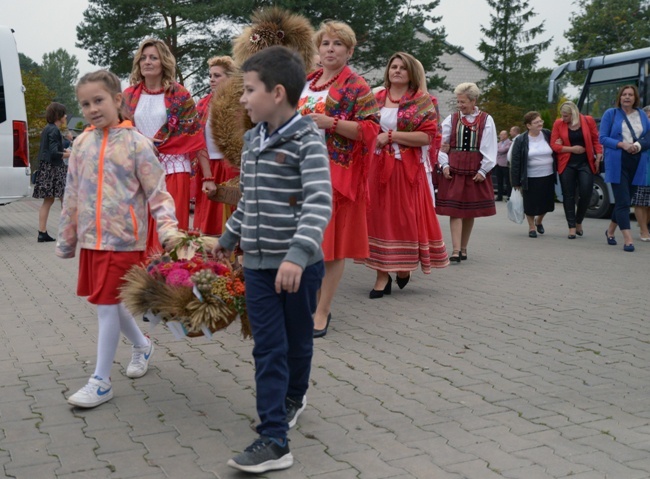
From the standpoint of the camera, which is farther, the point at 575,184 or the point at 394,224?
the point at 575,184

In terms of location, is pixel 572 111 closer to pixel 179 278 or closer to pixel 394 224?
pixel 394 224

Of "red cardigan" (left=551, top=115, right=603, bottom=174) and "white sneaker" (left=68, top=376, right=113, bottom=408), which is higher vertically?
"red cardigan" (left=551, top=115, right=603, bottom=174)

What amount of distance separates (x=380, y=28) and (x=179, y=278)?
33854 mm

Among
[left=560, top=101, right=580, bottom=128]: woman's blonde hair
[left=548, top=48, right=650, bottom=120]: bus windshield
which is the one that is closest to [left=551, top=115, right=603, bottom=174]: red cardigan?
[left=560, top=101, right=580, bottom=128]: woman's blonde hair

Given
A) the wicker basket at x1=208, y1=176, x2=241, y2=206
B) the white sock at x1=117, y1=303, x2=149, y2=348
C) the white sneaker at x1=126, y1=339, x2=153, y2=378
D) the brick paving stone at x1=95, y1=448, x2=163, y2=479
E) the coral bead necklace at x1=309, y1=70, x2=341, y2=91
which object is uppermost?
the coral bead necklace at x1=309, y1=70, x2=341, y2=91

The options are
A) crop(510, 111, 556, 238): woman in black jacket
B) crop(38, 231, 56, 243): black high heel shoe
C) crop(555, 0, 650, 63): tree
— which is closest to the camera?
crop(38, 231, 56, 243): black high heel shoe

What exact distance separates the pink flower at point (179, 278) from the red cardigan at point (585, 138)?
10219 millimetres

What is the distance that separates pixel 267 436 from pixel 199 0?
106ft

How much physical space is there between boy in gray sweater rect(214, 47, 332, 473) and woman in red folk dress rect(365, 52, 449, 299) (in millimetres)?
3937

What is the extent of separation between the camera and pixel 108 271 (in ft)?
14.9

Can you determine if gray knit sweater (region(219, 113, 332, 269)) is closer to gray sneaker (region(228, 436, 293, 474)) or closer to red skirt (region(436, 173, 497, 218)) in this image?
gray sneaker (region(228, 436, 293, 474))

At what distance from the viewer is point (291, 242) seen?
3574 millimetres

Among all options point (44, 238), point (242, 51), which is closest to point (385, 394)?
point (242, 51)

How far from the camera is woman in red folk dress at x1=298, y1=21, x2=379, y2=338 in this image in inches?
243
